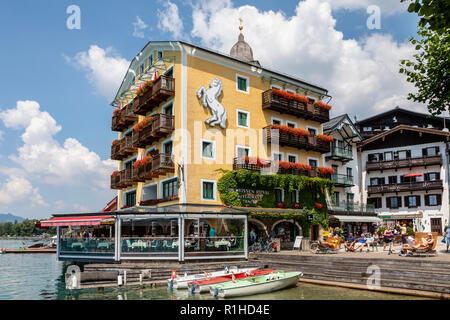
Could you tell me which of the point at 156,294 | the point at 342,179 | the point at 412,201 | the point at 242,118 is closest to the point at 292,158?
Result: the point at 242,118

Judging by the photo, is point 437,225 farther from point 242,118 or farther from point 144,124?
point 144,124

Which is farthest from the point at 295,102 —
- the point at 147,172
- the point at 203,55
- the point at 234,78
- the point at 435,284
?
the point at 435,284

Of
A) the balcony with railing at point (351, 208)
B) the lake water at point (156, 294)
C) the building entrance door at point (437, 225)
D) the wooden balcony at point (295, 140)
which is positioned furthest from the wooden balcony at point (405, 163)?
the lake water at point (156, 294)

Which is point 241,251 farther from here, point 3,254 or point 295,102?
point 3,254

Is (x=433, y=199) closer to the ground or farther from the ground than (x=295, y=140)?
closer to the ground

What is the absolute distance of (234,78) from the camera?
118 feet

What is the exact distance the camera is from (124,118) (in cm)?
4041

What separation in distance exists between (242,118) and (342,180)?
16381 millimetres

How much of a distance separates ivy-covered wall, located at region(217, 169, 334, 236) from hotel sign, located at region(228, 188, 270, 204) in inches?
9.4

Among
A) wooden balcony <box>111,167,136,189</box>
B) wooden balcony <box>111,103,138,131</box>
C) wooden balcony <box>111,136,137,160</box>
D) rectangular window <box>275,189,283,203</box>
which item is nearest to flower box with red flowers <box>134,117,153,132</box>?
wooden balcony <box>111,136,137,160</box>

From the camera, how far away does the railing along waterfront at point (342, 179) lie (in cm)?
4567

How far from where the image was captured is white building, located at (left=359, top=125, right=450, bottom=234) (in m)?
49.6

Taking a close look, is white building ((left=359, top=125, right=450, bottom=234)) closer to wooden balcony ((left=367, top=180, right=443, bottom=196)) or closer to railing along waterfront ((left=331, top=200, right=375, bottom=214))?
wooden balcony ((left=367, top=180, right=443, bottom=196))

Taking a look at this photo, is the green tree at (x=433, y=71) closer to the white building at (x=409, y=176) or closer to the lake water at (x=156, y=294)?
the lake water at (x=156, y=294)
